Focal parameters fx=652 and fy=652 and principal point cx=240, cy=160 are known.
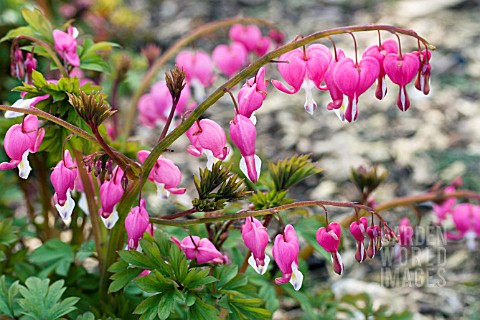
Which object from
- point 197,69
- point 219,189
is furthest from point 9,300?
point 197,69

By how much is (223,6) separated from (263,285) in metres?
3.50

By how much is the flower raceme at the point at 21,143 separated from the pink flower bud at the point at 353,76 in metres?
0.69

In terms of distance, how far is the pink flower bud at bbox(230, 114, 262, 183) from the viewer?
1.38 metres

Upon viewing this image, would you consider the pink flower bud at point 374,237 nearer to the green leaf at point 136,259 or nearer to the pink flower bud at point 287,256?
the pink flower bud at point 287,256

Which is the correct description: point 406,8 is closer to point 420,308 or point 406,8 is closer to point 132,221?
point 420,308

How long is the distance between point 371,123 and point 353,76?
2.46 meters

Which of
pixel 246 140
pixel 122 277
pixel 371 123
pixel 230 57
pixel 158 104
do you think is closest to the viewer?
pixel 246 140

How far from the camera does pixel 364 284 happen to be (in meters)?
2.84

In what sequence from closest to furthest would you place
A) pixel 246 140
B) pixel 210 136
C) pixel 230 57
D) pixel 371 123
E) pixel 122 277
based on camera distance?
pixel 246 140 < pixel 210 136 < pixel 122 277 < pixel 230 57 < pixel 371 123

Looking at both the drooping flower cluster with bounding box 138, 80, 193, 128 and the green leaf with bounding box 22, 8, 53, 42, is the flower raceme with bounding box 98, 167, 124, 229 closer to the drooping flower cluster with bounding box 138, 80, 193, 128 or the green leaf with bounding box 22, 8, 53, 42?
the green leaf with bounding box 22, 8, 53, 42

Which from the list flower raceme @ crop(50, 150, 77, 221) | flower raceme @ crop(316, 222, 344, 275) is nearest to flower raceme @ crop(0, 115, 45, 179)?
flower raceme @ crop(50, 150, 77, 221)

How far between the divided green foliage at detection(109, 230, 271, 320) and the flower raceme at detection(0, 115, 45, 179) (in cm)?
32

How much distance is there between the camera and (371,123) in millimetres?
3816

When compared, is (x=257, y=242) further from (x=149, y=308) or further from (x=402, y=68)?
(x=402, y=68)
